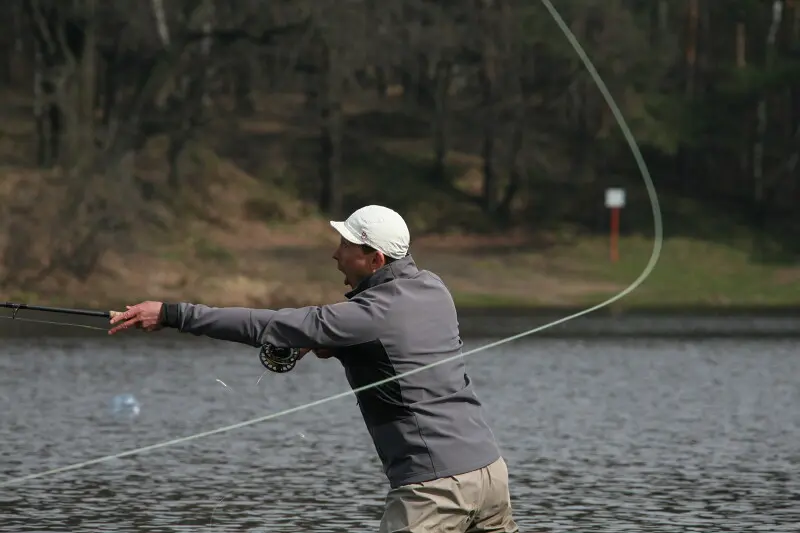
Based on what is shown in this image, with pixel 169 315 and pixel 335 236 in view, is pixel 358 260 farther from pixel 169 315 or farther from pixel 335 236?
pixel 335 236

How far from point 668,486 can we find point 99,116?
136 feet

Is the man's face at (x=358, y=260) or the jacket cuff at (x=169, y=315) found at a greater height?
the man's face at (x=358, y=260)

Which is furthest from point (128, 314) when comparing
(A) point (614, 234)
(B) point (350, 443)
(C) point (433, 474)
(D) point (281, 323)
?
(A) point (614, 234)

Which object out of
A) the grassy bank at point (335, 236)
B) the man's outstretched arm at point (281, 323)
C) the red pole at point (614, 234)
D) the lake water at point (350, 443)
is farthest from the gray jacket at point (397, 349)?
the red pole at point (614, 234)

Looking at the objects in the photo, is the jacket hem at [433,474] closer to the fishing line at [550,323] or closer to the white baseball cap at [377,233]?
the fishing line at [550,323]

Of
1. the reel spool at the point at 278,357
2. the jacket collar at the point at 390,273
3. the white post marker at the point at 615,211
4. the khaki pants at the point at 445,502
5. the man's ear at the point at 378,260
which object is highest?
the man's ear at the point at 378,260

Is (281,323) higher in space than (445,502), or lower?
higher

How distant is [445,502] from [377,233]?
0.82 metres

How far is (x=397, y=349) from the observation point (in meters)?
5.89

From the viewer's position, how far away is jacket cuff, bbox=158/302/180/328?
5793mm

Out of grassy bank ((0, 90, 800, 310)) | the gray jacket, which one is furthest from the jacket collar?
grassy bank ((0, 90, 800, 310))

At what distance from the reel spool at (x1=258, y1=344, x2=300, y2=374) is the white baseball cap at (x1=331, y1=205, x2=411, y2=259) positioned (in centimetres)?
38

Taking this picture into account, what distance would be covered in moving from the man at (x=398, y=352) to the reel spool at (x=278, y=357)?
0.08 metres

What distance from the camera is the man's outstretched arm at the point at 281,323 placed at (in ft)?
19.0
